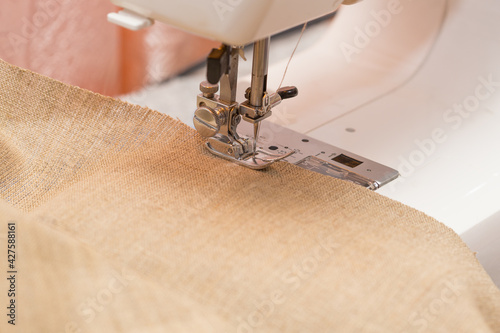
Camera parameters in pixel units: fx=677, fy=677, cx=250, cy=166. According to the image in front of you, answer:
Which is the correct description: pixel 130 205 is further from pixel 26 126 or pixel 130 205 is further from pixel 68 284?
pixel 26 126

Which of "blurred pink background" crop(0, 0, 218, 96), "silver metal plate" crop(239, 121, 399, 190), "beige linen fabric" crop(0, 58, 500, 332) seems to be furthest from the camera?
"blurred pink background" crop(0, 0, 218, 96)

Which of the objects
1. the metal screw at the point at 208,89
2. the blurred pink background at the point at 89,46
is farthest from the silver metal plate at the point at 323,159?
the blurred pink background at the point at 89,46

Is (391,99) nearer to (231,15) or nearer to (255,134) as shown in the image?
(255,134)

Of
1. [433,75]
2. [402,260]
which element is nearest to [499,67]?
[433,75]

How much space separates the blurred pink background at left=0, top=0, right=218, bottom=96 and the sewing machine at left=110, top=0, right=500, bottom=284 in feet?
2.33

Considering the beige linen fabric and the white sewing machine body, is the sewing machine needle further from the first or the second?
the white sewing machine body

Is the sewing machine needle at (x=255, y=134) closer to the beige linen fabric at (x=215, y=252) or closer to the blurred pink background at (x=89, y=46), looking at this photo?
the beige linen fabric at (x=215, y=252)

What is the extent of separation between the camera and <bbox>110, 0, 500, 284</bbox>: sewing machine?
863mm

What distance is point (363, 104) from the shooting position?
131cm

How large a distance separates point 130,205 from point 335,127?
1.77 feet

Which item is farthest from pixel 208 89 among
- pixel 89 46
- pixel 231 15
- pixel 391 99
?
pixel 89 46

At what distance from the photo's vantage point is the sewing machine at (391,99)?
86 centimetres

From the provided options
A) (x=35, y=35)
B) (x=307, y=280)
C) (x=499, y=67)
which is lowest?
(x=35, y=35)

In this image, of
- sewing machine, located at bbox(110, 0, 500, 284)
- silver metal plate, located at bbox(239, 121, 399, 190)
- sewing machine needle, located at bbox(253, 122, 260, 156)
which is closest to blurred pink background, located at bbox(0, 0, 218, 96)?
sewing machine, located at bbox(110, 0, 500, 284)
